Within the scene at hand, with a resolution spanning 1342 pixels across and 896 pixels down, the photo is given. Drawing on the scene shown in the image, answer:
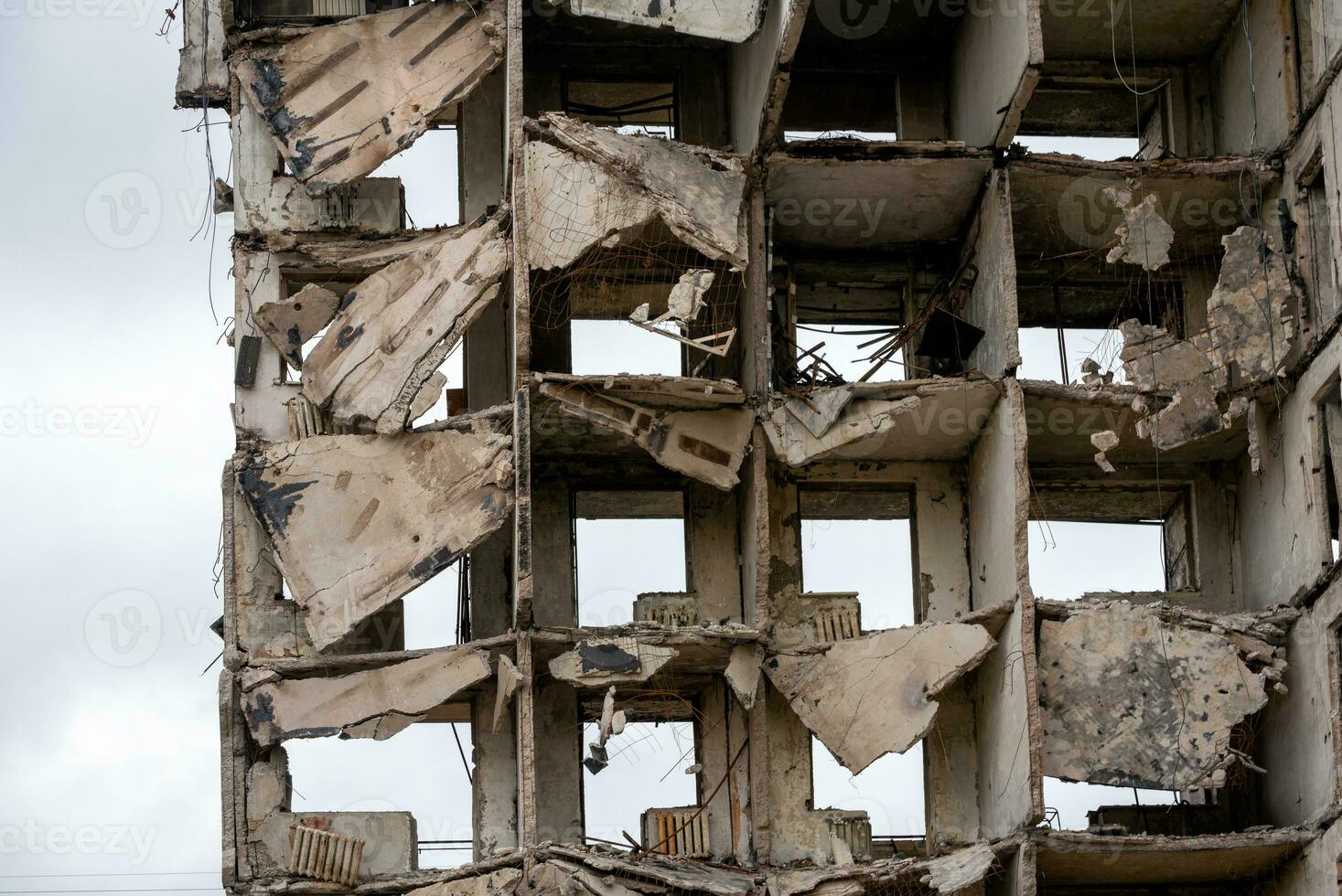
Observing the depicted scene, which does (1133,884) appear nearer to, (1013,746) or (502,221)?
(1013,746)

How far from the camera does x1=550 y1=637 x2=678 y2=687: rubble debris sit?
82.7 feet

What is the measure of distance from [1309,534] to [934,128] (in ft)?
21.6

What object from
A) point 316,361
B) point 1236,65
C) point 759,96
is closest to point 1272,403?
point 1236,65

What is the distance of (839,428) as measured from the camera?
26.0 m

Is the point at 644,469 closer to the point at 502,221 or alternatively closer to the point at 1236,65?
the point at 502,221

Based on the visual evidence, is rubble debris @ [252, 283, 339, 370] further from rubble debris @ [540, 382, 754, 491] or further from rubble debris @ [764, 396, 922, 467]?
rubble debris @ [764, 396, 922, 467]

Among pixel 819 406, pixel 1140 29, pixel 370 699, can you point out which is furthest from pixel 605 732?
pixel 1140 29

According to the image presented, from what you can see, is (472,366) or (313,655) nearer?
(313,655)

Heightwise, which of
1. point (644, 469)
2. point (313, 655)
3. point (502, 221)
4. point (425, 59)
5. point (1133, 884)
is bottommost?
point (1133, 884)

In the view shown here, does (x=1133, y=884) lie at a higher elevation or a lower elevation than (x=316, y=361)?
lower

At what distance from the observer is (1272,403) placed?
87.6ft

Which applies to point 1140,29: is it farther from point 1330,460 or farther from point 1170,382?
point 1330,460

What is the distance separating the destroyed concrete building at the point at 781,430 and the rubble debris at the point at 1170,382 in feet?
0.15

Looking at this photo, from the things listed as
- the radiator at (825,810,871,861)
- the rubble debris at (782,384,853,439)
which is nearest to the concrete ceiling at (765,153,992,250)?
the rubble debris at (782,384,853,439)
